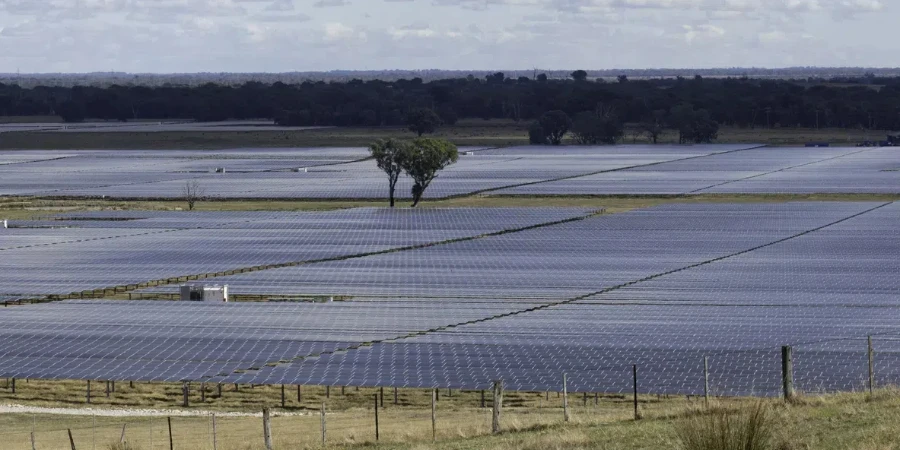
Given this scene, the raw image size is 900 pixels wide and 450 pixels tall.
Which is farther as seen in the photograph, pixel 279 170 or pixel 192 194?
pixel 279 170

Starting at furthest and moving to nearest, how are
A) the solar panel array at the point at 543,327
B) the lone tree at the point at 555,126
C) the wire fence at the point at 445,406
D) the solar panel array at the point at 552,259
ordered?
the lone tree at the point at 555,126 → the solar panel array at the point at 552,259 → the solar panel array at the point at 543,327 → the wire fence at the point at 445,406

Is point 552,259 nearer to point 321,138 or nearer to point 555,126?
point 555,126

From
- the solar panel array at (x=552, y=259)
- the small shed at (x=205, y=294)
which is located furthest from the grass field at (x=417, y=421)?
the solar panel array at (x=552, y=259)

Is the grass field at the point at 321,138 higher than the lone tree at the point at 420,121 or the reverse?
the reverse

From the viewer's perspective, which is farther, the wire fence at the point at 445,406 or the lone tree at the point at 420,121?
the lone tree at the point at 420,121

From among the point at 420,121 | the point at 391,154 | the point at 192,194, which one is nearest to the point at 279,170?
the point at 192,194

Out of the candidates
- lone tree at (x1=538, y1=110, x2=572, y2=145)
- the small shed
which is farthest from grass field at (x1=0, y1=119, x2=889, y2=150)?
the small shed

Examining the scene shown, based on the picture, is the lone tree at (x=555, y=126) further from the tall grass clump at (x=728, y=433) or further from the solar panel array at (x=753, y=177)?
the tall grass clump at (x=728, y=433)
